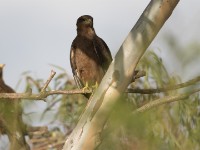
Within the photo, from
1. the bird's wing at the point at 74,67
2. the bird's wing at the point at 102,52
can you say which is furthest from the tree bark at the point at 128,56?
the bird's wing at the point at 74,67

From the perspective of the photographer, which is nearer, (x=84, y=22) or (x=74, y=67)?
(x=74, y=67)

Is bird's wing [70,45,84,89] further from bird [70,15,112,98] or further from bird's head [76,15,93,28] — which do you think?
bird's head [76,15,93,28]

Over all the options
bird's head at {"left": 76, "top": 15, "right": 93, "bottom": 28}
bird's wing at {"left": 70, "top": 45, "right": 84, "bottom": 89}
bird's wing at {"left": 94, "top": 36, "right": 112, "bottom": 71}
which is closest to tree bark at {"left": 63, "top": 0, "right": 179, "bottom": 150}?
bird's wing at {"left": 94, "top": 36, "right": 112, "bottom": 71}

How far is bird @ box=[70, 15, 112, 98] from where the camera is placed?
17.9 feet

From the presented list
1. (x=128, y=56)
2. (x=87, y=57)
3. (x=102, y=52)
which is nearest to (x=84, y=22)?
(x=87, y=57)

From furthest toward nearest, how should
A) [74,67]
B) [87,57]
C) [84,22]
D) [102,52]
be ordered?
[84,22] → [74,67] → [87,57] → [102,52]

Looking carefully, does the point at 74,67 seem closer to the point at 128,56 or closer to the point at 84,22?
the point at 84,22

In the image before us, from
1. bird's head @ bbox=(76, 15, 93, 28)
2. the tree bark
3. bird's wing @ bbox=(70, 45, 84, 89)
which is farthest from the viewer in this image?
bird's head @ bbox=(76, 15, 93, 28)

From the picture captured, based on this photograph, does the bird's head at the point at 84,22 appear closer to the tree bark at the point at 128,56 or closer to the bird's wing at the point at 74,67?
the bird's wing at the point at 74,67

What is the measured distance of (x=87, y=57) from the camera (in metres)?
5.72

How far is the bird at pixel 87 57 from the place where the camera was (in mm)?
5457

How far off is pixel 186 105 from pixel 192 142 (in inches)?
134

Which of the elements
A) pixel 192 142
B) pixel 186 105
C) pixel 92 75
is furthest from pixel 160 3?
pixel 92 75

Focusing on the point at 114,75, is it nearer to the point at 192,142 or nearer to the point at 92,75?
the point at 192,142
